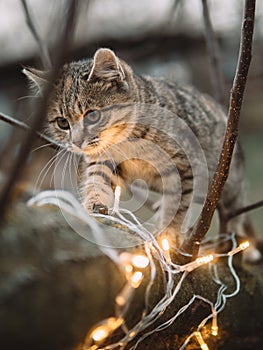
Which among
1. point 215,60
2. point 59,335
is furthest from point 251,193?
point 59,335

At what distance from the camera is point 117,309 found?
104 cm

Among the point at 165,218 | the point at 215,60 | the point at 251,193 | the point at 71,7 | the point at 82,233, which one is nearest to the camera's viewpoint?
the point at 71,7

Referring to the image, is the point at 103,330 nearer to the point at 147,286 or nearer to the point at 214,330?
the point at 147,286

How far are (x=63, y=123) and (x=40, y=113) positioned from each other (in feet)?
3.28

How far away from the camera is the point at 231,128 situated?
3.34ft

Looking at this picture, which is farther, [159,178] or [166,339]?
[159,178]

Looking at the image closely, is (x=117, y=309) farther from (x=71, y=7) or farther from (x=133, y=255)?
(x=71, y=7)

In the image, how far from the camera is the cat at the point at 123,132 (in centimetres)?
145

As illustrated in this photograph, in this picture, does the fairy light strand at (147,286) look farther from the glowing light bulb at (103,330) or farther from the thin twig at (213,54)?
the thin twig at (213,54)

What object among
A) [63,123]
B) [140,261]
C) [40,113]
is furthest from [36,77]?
[40,113]

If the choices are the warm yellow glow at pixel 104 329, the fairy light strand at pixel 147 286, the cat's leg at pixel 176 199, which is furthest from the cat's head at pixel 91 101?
the warm yellow glow at pixel 104 329

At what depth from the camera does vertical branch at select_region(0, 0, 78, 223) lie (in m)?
0.51

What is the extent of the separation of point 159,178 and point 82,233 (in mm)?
464

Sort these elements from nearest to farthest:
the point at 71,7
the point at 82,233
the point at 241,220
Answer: the point at 71,7 < the point at 82,233 < the point at 241,220
